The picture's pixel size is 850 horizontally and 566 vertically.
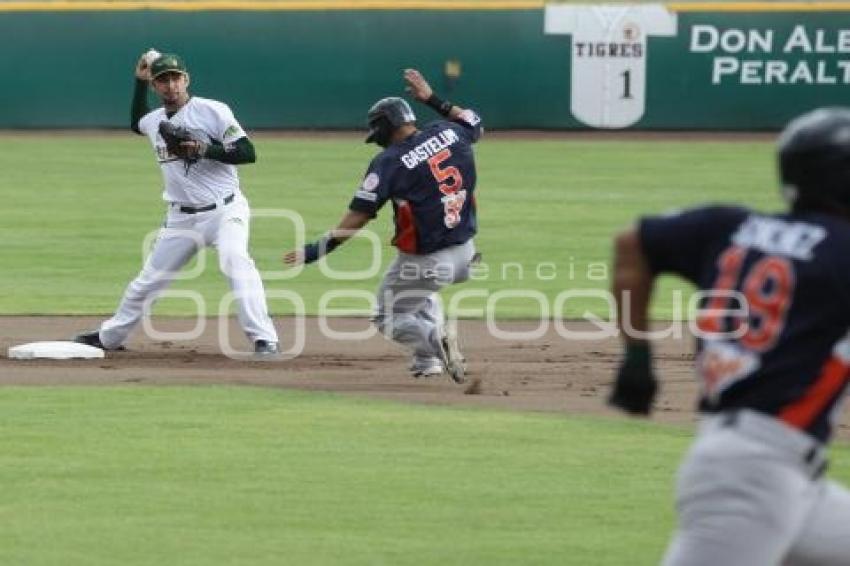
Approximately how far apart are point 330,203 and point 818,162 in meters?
18.2

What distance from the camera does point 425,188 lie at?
38.8ft

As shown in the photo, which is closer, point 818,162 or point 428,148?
point 818,162

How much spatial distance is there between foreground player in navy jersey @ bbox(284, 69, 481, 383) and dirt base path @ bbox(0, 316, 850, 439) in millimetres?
335

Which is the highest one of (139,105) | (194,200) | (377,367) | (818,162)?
(818,162)

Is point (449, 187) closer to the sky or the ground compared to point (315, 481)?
closer to the sky

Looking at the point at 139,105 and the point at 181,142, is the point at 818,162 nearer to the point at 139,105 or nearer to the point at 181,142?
the point at 181,142

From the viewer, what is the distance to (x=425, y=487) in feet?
29.3

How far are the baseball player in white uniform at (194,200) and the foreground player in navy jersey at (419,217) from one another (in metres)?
1.08

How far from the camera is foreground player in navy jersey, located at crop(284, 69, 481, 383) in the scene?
11.8 metres

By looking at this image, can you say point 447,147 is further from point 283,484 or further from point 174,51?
point 174,51

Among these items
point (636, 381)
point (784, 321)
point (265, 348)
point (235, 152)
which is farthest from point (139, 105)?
point (784, 321)

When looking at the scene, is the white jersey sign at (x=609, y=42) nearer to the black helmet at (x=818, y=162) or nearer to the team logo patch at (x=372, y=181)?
the team logo patch at (x=372, y=181)

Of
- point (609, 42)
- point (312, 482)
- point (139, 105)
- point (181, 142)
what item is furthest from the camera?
point (609, 42)

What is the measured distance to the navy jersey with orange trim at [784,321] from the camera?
503cm
